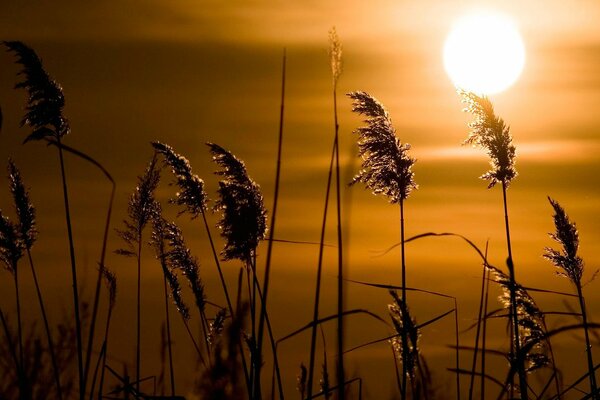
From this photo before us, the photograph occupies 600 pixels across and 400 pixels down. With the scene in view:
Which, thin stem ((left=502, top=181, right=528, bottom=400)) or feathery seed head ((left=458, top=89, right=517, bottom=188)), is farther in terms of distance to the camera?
feathery seed head ((left=458, top=89, right=517, bottom=188))

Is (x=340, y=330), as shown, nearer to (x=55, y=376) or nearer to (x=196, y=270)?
(x=55, y=376)

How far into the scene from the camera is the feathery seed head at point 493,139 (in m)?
5.40

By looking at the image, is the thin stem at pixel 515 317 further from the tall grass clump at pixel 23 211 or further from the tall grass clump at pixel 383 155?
the tall grass clump at pixel 23 211

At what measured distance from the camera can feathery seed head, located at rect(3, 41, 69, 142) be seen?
4.75m

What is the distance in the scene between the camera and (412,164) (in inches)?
217

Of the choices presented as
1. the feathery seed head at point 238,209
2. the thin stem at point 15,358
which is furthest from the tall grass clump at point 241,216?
the thin stem at point 15,358

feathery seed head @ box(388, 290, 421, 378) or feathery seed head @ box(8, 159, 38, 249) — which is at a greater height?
feathery seed head @ box(8, 159, 38, 249)

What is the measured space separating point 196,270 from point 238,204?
6.05 ft

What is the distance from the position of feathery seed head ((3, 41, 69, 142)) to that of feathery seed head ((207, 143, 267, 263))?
2.99ft

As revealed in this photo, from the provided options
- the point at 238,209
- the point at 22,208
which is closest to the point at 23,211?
the point at 22,208

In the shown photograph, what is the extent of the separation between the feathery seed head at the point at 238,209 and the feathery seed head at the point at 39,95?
0.91 m

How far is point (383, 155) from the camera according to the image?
5574 mm

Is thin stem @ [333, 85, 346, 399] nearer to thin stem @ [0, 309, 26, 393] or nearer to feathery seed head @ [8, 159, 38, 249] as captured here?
thin stem @ [0, 309, 26, 393]

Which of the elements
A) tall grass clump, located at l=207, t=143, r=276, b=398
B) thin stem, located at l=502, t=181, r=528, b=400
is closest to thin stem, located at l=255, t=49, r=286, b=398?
tall grass clump, located at l=207, t=143, r=276, b=398
